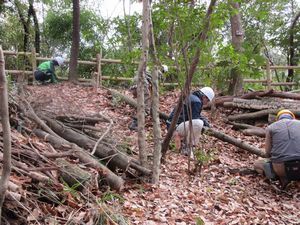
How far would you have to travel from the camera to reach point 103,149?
4.88 meters

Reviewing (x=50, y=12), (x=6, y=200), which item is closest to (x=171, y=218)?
(x=6, y=200)

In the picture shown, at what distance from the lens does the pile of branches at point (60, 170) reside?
A: 3.21 meters

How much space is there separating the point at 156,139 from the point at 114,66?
374 inches

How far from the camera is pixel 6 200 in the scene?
9.64 feet

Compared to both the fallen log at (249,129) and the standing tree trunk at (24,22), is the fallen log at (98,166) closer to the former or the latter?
the fallen log at (249,129)

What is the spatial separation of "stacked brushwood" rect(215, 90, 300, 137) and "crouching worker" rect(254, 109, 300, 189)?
2.47m

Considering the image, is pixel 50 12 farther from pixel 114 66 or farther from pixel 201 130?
pixel 201 130

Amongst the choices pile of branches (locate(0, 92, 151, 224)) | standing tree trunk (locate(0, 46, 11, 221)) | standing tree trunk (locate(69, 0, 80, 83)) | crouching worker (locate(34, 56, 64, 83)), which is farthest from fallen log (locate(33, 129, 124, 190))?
standing tree trunk (locate(69, 0, 80, 83))

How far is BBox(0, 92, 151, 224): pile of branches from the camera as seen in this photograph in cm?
321

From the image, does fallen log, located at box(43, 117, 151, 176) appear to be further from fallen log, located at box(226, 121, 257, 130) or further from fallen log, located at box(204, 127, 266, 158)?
fallen log, located at box(226, 121, 257, 130)

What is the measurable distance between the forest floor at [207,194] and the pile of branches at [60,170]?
0.84 ft

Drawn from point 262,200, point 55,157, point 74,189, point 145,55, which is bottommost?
point 262,200

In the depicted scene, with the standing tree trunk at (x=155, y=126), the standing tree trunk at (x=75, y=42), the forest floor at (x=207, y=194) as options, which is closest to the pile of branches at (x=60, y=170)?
the standing tree trunk at (x=155, y=126)

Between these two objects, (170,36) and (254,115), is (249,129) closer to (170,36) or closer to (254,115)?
(254,115)
